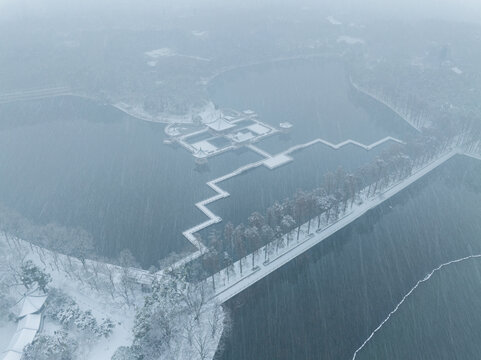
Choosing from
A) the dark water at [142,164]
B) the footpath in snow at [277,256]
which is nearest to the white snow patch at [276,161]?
the dark water at [142,164]

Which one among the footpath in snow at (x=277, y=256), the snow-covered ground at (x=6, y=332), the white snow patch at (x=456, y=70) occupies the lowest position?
the snow-covered ground at (x=6, y=332)

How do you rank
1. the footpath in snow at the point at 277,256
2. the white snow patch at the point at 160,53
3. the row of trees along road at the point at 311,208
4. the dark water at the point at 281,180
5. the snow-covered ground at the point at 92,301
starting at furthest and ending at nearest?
1. the white snow patch at the point at 160,53
2. the dark water at the point at 281,180
3. the row of trees along road at the point at 311,208
4. the footpath in snow at the point at 277,256
5. the snow-covered ground at the point at 92,301

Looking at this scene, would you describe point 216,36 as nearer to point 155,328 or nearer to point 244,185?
point 244,185

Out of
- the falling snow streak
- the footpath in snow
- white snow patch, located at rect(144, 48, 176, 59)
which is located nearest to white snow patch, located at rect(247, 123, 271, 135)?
the footpath in snow

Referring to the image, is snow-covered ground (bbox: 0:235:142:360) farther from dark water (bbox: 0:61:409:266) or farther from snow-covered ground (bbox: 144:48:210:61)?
snow-covered ground (bbox: 144:48:210:61)

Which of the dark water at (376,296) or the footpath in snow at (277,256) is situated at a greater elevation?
the footpath in snow at (277,256)

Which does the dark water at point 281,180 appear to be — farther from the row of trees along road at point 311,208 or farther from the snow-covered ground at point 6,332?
the snow-covered ground at point 6,332

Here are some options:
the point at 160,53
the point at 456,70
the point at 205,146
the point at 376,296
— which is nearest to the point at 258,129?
the point at 205,146
